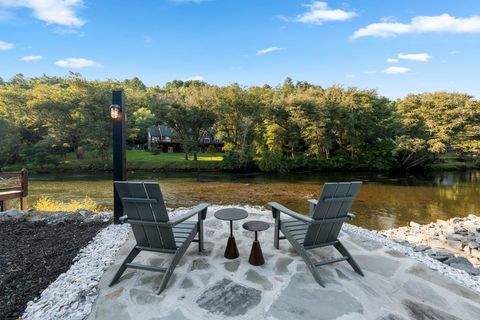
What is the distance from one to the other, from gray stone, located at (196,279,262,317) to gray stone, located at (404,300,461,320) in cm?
121

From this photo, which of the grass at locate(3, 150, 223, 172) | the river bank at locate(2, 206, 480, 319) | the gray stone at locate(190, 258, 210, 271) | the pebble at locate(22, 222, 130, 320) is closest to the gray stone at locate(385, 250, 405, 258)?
the river bank at locate(2, 206, 480, 319)

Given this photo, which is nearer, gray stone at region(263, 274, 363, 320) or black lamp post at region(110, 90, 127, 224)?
gray stone at region(263, 274, 363, 320)

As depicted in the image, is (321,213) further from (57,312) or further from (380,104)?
(380,104)

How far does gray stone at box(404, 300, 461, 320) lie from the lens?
200cm

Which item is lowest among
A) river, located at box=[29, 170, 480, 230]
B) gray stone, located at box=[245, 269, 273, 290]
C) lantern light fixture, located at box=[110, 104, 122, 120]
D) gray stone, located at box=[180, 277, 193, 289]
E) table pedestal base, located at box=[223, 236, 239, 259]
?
river, located at box=[29, 170, 480, 230]

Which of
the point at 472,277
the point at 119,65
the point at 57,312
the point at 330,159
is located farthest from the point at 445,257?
the point at 330,159

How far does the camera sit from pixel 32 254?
124 inches

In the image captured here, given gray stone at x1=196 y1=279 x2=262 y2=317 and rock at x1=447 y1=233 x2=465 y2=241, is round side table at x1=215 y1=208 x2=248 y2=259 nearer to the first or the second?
gray stone at x1=196 y1=279 x2=262 y2=317

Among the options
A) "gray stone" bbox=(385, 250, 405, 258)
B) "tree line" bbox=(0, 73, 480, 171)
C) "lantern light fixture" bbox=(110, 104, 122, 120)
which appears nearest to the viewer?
"gray stone" bbox=(385, 250, 405, 258)

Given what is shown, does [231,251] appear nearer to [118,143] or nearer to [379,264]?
[379,264]

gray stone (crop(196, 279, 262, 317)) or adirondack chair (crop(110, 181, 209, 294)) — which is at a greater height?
adirondack chair (crop(110, 181, 209, 294))

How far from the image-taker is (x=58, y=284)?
2461mm

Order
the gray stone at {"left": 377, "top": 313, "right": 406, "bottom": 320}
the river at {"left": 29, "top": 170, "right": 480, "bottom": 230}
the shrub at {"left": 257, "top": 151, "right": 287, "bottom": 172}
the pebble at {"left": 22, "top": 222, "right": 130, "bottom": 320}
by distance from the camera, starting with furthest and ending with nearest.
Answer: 1. the shrub at {"left": 257, "top": 151, "right": 287, "bottom": 172}
2. the river at {"left": 29, "top": 170, "right": 480, "bottom": 230}
3. the pebble at {"left": 22, "top": 222, "right": 130, "bottom": 320}
4. the gray stone at {"left": 377, "top": 313, "right": 406, "bottom": 320}

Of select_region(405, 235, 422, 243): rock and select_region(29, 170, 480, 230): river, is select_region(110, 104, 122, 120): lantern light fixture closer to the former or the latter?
select_region(405, 235, 422, 243): rock
